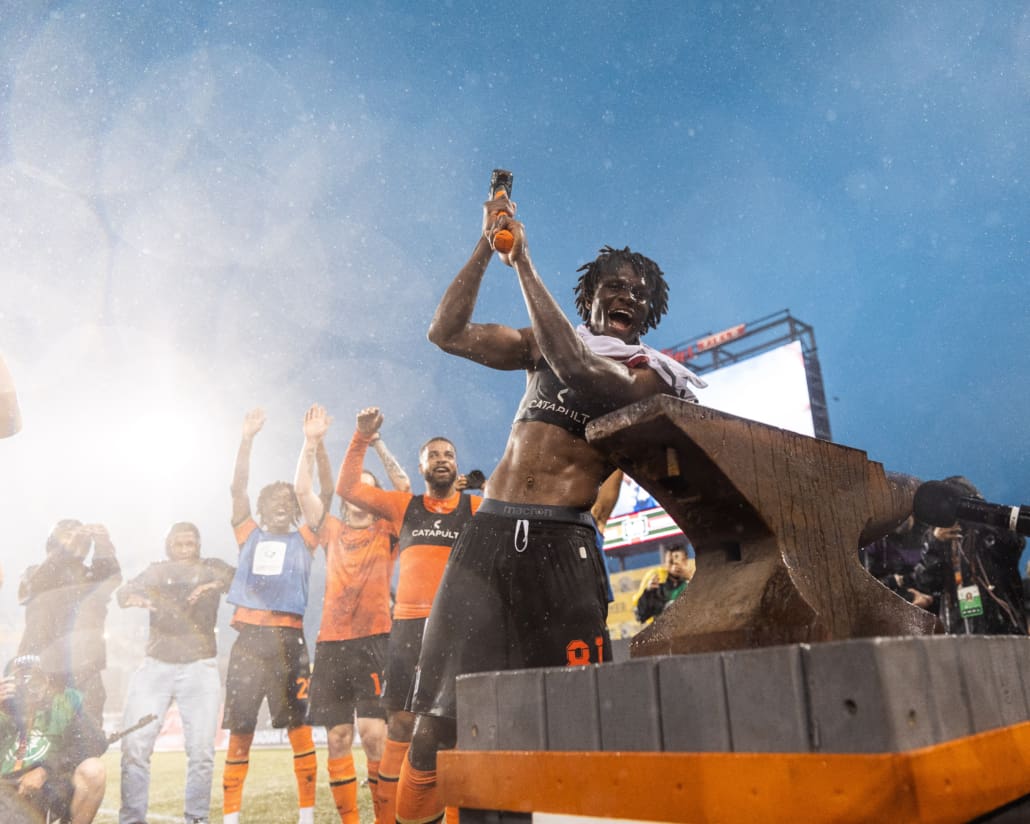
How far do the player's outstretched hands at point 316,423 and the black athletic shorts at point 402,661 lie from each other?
6.29 feet

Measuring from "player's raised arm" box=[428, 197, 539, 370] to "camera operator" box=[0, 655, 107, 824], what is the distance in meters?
3.95

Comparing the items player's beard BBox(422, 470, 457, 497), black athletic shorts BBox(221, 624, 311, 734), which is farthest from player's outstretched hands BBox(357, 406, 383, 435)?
black athletic shorts BBox(221, 624, 311, 734)

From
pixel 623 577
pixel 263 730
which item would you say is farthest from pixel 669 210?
pixel 263 730

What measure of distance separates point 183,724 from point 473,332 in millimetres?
4743

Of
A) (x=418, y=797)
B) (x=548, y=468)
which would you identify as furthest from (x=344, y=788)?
(x=548, y=468)

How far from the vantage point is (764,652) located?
3.32 feet

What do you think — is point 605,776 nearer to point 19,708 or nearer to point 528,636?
point 528,636

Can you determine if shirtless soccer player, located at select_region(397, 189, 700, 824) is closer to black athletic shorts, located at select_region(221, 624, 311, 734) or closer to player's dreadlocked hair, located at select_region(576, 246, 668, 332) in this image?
player's dreadlocked hair, located at select_region(576, 246, 668, 332)

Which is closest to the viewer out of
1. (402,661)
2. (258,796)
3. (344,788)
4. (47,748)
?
(402,661)

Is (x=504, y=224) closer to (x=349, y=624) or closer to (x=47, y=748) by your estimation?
(x=349, y=624)

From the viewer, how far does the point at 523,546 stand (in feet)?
8.14

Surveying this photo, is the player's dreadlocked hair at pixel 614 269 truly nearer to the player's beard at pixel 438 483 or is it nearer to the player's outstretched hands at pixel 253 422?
the player's beard at pixel 438 483

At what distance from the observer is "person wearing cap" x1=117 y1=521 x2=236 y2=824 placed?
17.9 ft

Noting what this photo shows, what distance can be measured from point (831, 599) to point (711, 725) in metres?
0.46
